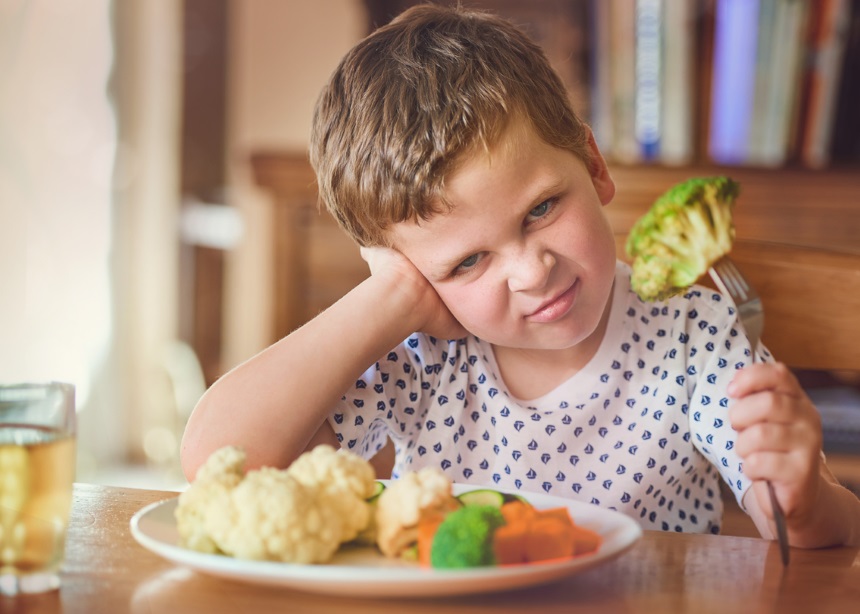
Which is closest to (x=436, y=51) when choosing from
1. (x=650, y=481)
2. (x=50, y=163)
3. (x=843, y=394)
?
(x=650, y=481)

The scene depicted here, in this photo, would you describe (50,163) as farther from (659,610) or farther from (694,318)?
(659,610)

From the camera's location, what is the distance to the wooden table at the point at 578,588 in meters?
0.58

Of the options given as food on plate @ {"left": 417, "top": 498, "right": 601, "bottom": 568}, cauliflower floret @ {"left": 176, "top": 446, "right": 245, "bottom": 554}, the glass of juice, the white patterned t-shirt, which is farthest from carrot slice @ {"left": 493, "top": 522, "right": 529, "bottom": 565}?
the white patterned t-shirt

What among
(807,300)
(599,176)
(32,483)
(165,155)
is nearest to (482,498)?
(32,483)

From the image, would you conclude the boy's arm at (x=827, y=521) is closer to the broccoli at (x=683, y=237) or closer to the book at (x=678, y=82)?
the broccoli at (x=683, y=237)

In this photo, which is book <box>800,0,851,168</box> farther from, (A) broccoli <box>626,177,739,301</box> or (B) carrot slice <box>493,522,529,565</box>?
(B) carrot slice <box>493,522,529,565</box>

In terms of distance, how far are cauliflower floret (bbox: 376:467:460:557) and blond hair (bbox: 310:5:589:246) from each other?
1.19 feet

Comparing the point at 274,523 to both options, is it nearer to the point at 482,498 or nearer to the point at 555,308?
the point at 482,498

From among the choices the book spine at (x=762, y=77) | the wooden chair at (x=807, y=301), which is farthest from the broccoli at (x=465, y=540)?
the book spine at (x=762, y=77)

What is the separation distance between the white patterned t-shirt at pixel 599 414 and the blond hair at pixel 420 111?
187 mm

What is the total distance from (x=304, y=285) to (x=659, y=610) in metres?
1.54

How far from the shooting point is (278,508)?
23.1 inches

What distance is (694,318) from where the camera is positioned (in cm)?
114

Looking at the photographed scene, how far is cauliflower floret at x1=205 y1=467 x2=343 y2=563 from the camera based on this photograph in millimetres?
587
